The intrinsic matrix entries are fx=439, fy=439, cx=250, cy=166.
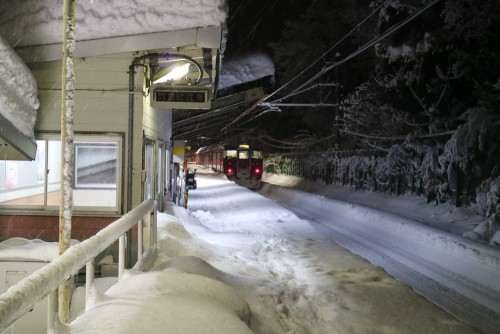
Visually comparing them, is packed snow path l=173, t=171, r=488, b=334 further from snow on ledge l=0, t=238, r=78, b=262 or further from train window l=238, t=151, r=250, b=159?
train window l=238, t=151, r=250, b=159

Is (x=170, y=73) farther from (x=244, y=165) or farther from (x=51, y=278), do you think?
(x=244, y=165)

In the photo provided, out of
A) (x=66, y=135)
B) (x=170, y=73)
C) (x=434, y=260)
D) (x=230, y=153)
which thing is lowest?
(x=434, y=260)

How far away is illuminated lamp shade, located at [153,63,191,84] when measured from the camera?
330 inches

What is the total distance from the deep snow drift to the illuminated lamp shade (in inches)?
119

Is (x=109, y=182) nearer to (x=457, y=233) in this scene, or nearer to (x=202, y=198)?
(x=457, y=233)

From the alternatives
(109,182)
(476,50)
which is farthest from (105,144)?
(476,50)

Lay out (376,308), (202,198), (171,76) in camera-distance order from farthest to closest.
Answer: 1. (202,198)
2. (171,76)
3. (376,308)

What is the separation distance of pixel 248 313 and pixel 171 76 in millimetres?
5236

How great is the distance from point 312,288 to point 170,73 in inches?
186

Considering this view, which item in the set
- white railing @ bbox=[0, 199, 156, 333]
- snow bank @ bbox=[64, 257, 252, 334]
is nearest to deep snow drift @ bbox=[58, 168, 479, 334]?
snow bank @ bbox=[64, 257, 252, 334]

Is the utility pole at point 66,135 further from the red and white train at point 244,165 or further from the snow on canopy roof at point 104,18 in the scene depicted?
the red and white train at point 244,165

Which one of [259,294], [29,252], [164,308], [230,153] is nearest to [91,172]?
[29,252]

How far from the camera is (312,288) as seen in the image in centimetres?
659

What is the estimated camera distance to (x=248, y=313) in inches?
186
